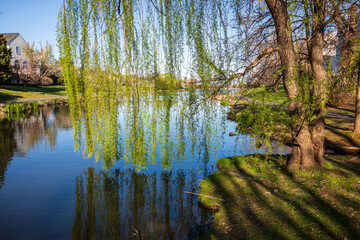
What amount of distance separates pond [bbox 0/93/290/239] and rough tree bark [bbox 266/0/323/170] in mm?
1197

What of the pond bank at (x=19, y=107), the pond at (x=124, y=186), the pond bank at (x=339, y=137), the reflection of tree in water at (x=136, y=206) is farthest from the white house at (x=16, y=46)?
the pond bank at (x=339, y=137)

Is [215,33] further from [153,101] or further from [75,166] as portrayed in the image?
[75,166]

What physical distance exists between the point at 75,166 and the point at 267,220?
733 centimetres

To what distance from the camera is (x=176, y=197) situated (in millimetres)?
A: 6941

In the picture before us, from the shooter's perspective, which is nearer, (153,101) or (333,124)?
(153,101)

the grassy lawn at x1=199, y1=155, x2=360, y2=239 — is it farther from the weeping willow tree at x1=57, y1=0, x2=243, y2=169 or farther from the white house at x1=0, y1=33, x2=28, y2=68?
the white house at x1=0, y1=33, x2=28, y2=68

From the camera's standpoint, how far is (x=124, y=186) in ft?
25.0

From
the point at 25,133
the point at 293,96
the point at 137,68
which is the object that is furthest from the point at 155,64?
the point at 25,133

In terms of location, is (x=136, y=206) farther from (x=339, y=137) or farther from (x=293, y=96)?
(x=339, y=137)

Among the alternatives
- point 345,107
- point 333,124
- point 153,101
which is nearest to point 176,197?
point 153,101

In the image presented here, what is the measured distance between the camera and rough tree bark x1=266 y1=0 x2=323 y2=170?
20.3 ft

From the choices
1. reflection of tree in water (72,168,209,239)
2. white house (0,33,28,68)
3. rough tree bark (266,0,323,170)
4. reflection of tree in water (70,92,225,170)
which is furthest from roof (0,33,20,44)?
rough tree bark (266,0,323,170)

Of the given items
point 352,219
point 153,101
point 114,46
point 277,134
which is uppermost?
point 114,46

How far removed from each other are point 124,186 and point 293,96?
5.01 m
